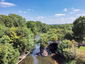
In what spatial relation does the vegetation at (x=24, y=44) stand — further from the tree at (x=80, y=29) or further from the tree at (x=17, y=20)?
the tree at (x=17, y=20)

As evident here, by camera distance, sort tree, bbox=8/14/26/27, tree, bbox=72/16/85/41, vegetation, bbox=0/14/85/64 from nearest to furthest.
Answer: vegetation, bbox=0/14/85/64 < tree, bbox=72/16/85/41 < tree, bbox=8/14/26/27

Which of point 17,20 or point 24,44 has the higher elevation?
point 17,20

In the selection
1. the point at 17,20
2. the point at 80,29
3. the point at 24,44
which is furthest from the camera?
the point at 17,20

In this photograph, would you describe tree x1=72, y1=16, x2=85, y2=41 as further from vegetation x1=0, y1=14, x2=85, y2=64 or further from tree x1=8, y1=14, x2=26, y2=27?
tree x1=8, y1=14, x2=26, y2=27

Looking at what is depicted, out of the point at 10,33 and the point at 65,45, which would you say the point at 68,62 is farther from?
the point at 10,33

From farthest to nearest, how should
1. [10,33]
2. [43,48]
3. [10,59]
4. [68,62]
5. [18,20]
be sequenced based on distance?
[18,20] < [43,48] < [10,33] < [68,62] < [10,59]

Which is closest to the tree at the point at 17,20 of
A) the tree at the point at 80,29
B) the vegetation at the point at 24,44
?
the vegetation at the point at 24,44

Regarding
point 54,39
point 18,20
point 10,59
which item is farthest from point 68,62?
point 18,20

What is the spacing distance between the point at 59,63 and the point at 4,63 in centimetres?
1400

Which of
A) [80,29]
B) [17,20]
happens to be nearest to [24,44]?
[80,29]

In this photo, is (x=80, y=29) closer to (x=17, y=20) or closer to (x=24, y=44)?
(x=24, y=44)

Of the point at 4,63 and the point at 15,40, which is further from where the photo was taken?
the point at 15,40

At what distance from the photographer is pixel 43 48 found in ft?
67.2

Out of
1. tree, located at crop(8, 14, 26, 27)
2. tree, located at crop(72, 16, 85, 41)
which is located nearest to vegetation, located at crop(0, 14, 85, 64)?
tree, located at crop(72, 16, 85, 41)
